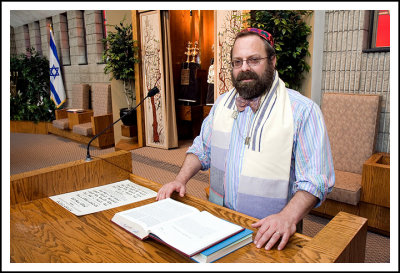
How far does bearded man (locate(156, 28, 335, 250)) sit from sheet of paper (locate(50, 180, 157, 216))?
16 cm

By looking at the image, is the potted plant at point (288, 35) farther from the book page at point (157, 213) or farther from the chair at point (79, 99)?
the chair at point (79, 99)

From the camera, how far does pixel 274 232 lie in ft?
3.62

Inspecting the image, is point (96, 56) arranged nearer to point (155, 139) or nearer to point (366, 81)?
point (155, 139)

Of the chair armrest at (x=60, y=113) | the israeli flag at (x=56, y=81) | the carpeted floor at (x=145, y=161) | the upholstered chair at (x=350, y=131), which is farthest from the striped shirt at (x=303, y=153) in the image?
the israeli flag at (x=56, y=81)

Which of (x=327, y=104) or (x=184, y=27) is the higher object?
(x=184, y=27)

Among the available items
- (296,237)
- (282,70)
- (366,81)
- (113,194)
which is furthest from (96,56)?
(296,237)

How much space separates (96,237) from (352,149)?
8.73 feet

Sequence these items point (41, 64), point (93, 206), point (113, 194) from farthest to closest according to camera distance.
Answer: point (41, 64)
point (113, 194)
point (93, 206)

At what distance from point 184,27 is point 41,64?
4764 millimetres

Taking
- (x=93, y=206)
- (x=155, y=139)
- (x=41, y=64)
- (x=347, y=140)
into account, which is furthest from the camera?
(x=41, y=64)

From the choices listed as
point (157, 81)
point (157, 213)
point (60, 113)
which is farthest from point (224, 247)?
point (60, 113)

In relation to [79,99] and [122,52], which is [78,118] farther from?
[122,52]

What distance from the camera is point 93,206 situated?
4.77 feet

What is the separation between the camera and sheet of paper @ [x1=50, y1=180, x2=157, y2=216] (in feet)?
4.73
